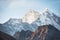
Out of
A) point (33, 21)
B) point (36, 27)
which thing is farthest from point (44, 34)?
point (33, 21)

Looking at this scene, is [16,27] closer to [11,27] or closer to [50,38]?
[11,27]

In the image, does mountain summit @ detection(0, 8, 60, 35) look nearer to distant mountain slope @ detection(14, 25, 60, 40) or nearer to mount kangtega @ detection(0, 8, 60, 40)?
mount kangtega @ detection(0, 8, 60, 40)

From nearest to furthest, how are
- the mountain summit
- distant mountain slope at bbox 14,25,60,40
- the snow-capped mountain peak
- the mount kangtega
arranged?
distant mountain slope at bbox 14,25,60,40 → the mount kangtega → the snow-capped mountain peak → the mountain summit

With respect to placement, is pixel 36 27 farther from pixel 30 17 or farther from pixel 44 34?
pixel 44 34

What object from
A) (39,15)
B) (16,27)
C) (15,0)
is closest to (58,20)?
(39,15)

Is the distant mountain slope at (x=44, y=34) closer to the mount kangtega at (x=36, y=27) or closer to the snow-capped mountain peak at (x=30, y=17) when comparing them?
the mount kangtega at (x=36, y=27)

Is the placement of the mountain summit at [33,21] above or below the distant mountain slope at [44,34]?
above

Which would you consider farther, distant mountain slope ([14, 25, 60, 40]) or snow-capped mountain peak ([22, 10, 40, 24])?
snow-capped mountain peak ([22, 10, 40, 24])

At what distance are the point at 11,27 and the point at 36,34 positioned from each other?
7.30ft

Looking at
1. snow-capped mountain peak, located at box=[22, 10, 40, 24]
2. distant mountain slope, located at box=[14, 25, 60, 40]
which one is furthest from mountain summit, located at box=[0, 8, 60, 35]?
distant mountain slope, located at box=[14, 25, 60, 40]

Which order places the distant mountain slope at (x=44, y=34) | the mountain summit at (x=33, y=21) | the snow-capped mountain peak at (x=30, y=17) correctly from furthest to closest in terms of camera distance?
the mountain summit at (x=33, y=21) → the snow-capped mountain peak at (x=30, y=17) → the distant mountain slope at (x=44, y=34)

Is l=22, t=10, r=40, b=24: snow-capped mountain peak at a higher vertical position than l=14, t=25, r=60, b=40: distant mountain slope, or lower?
higher

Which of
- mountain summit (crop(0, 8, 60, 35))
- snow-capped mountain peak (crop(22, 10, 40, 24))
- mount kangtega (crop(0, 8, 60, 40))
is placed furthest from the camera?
mountain summit (crop(0, 8, 60, 35))

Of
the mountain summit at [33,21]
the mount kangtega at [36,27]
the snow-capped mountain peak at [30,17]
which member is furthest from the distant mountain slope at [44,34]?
the snow-capped mountain peak at [30,17]
